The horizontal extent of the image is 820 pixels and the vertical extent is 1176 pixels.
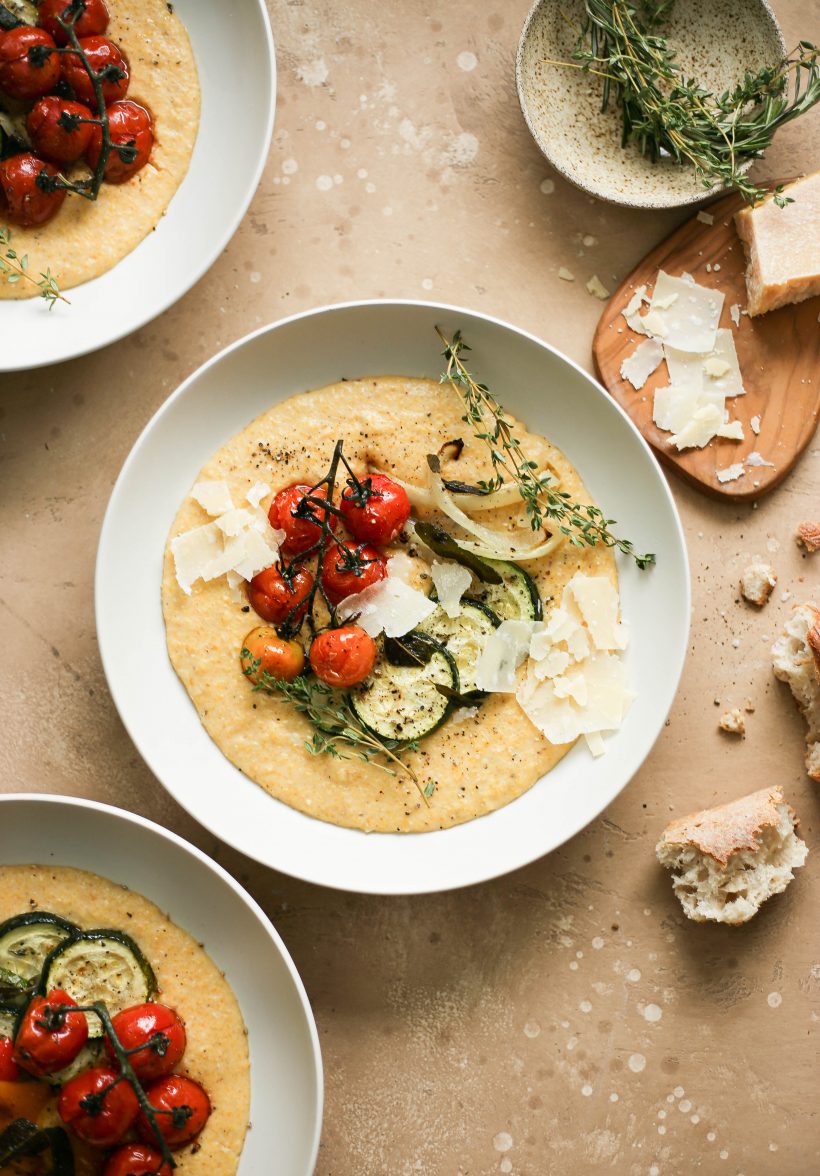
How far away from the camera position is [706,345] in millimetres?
2941

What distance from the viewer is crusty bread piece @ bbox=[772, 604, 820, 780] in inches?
115

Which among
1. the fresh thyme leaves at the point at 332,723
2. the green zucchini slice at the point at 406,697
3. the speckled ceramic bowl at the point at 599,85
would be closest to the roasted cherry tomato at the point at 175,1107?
the fresh thyme leaves at the point at 332,723

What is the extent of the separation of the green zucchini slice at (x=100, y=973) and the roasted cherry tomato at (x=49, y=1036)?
8cm

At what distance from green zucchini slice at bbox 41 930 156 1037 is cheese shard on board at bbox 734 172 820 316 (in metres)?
2.71

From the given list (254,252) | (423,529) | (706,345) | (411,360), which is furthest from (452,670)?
(254,252)

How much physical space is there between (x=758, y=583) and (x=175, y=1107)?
2307mm

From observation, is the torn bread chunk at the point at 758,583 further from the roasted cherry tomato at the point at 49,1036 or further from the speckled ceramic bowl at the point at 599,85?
the roasted cherry tomato at the point at 49,1036

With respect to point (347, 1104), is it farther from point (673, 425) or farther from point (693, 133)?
point (693, 133)

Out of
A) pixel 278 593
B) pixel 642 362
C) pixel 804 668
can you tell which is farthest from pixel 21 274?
pixel 804 668

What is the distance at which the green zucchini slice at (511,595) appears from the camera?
111 inches

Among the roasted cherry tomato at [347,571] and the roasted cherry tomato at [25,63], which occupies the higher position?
the roasted cherry tomato at [25,63]

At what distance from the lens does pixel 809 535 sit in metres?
3.03

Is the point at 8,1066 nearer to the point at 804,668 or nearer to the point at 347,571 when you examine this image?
the point at 347,571

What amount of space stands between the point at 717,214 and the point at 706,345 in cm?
44
